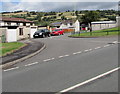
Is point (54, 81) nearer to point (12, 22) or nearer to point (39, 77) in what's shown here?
point (39, 77)

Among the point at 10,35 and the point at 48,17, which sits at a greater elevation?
the point at 48,17

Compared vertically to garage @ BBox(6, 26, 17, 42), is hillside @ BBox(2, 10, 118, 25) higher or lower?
higher

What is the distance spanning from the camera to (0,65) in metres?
9.71

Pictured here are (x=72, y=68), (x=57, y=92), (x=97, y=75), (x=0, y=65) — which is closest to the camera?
(x=57, y=92)

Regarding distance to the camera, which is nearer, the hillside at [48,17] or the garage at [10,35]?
the garage at [10,35]

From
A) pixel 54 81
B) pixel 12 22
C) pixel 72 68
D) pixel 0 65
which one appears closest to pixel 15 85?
pixel 54 81

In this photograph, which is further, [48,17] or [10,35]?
[48,17]

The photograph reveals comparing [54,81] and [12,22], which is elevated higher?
[12,22]

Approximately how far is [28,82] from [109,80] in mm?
2701

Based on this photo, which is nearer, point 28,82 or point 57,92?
point 57,92

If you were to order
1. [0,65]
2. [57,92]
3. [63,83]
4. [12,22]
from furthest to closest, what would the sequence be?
[12,22] → [0,65] → [63,83] → [57,92]

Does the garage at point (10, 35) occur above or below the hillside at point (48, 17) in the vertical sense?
below

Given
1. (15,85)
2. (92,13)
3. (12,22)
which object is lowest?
(15,85)

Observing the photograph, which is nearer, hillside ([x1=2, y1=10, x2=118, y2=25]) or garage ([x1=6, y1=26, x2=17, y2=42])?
garage ([x1=6, y1=26, x2=17, y2=42])
